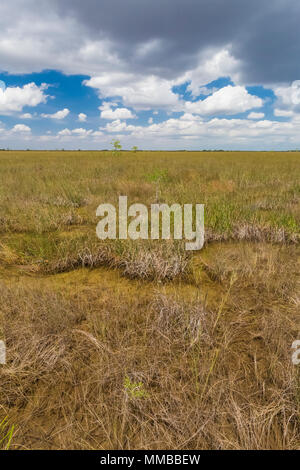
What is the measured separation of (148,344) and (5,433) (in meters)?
1.21

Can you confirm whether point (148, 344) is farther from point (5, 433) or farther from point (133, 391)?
point (5, 433)

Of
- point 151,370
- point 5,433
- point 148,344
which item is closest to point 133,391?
point 151,370

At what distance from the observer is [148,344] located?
214cm

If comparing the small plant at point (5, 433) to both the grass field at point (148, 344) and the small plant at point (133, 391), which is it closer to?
the grass field at point (148, 344)

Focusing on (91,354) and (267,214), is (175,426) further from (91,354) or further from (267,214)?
(267,214)

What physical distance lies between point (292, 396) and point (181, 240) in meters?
2.90

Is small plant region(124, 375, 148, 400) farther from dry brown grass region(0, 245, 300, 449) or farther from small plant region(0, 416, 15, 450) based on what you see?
small plant region(0, 416, 15, 450)

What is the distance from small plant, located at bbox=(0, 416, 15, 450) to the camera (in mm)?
1417

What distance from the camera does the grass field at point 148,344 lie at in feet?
4.83

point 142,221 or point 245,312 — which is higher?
point 142,221

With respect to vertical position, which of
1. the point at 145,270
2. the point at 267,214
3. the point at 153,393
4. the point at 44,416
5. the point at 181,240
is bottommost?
the point at 44,416

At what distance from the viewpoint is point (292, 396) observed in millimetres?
1581

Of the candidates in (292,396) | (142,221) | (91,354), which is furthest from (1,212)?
(292,396)
